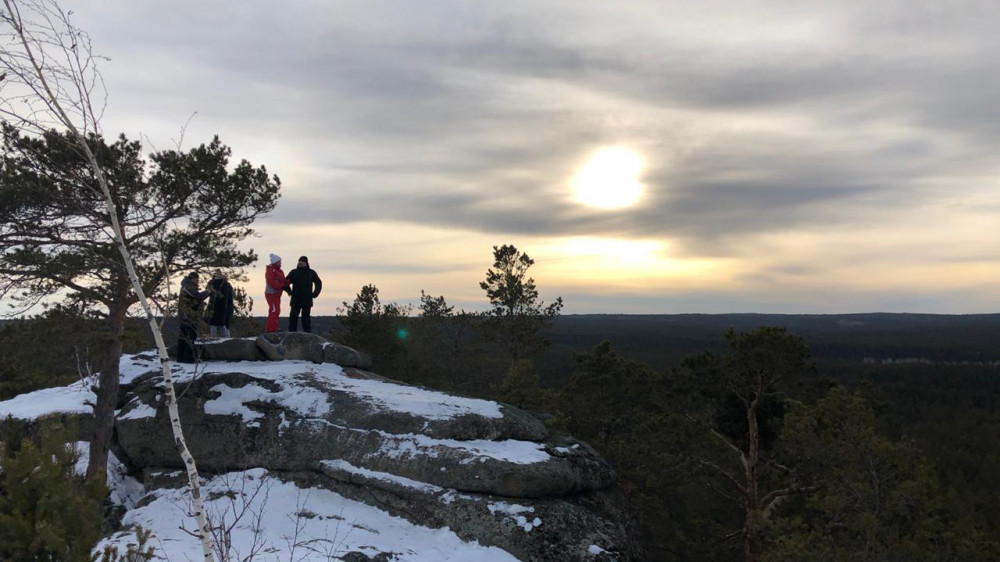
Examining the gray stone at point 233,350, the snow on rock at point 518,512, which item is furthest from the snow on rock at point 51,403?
the snow on rock at point 518,512

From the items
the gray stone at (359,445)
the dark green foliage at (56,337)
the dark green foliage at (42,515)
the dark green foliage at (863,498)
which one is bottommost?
the dark green foliage at (863,498)

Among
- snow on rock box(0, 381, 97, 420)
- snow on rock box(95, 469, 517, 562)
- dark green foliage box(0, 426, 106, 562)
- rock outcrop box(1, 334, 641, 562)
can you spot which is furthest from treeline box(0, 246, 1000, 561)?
snow on rock box(95, 469, 517, 562)

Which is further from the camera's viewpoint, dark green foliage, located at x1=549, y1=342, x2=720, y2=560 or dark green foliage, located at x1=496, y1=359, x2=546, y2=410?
dark green foliage, located at x1=496, y1=359, x2=546, y2=410

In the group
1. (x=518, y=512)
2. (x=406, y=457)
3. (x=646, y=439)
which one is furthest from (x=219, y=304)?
(x=646, y=439)

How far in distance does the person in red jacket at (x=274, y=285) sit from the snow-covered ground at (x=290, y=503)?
142 cm

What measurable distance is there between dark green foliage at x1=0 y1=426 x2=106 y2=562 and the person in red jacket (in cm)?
928

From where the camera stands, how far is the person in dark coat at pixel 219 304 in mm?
13789

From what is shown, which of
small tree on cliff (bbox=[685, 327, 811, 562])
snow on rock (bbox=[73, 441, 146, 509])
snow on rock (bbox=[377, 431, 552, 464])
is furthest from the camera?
small tree on cliff (bbox=[685, 327, 811, 562])

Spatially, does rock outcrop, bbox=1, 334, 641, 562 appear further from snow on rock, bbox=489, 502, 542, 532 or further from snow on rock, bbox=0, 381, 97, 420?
snow on rock, bbox=0, 381, 97, 420

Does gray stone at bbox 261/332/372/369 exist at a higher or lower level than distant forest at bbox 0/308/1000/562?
higher

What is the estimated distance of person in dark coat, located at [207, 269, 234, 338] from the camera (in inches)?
543

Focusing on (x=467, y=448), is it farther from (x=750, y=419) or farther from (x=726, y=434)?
(x=726, y=434)

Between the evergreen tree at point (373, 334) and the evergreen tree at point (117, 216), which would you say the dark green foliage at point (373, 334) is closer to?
the evergreen tree at point (373, 334)

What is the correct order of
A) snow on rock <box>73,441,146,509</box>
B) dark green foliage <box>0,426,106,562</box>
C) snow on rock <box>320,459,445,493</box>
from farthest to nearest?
snow on rock <box>73,441,146,509</box>, snow on rock <box>320,459,445,493</box>, dark green foliage <box>0,426,106,562</box>
